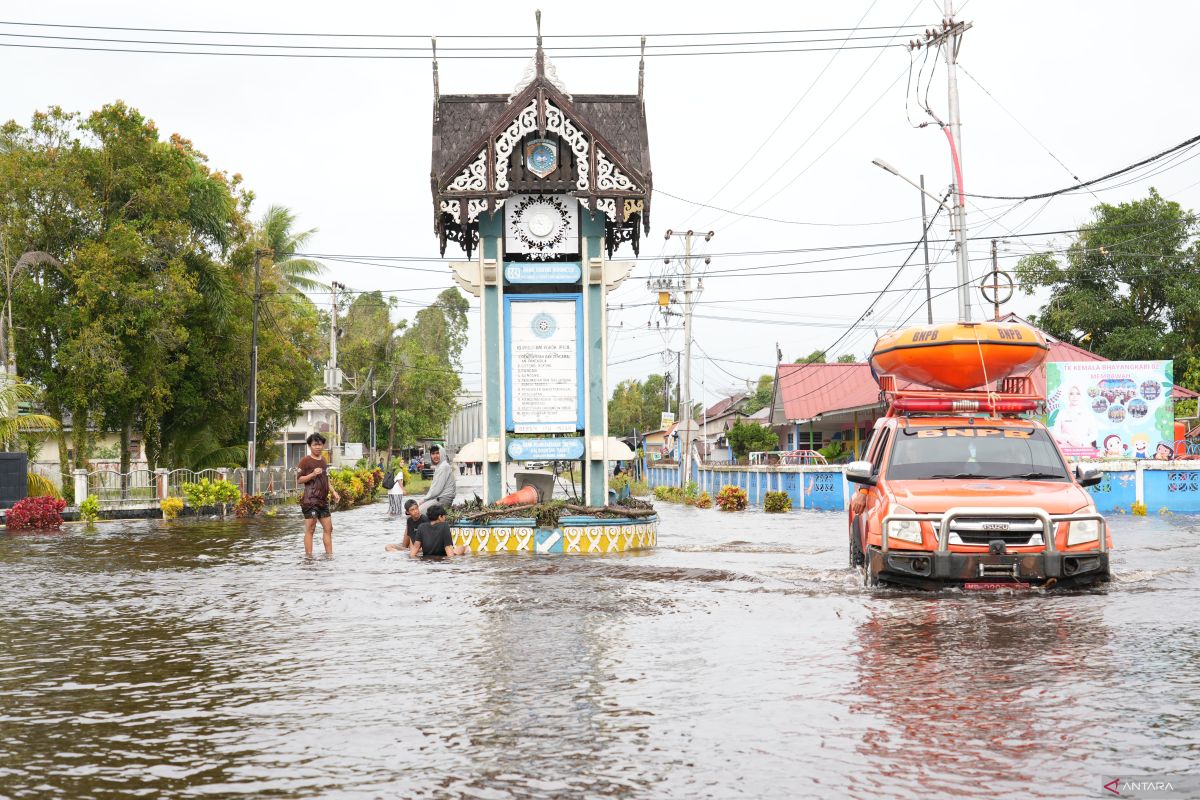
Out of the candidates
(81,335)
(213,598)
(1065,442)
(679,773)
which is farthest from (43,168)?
(679,773)

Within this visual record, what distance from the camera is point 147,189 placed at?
3816 cm

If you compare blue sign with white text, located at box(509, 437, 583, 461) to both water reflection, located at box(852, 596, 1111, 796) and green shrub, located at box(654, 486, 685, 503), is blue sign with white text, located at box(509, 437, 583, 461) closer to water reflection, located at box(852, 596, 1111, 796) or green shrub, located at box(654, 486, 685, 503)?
water reflection, located at box(852, 596, 1111, 796)

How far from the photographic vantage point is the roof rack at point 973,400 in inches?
520

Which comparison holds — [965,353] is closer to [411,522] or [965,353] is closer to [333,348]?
[411,522]

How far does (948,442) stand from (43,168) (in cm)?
3242

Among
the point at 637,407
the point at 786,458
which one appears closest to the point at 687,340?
the point at 786,458

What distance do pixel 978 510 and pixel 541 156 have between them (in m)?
11.0

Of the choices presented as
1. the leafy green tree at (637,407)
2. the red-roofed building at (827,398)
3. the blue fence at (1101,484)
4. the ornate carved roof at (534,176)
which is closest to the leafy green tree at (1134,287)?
the red-roofed building at (827,398)

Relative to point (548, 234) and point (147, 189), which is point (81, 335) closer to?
point (147, 189)

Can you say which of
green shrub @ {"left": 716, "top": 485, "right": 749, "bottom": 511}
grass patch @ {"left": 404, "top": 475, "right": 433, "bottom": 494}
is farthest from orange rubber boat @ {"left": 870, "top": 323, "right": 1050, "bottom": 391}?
grass patch @ {"left": 404, "top": 475, "right": 433, "bottom": 494}

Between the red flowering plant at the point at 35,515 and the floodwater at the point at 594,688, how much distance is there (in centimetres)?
1492

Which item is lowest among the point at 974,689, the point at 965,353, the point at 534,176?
the point at 974,689

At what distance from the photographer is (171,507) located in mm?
32688

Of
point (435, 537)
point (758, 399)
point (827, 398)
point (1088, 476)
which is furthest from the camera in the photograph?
point (758, 399)
